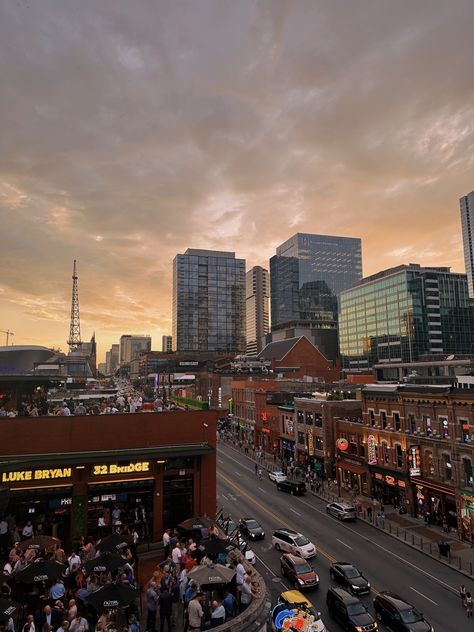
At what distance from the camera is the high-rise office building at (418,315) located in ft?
455

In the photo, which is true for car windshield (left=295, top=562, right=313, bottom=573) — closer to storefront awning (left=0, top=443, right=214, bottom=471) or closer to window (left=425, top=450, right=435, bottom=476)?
storefront awning (left=0, top=443, right=214, bottom=471)

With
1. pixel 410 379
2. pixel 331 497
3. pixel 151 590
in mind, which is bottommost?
pixel 331 497

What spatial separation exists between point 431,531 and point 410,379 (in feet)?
83.5

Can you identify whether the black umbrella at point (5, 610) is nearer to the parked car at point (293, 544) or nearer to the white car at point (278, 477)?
the parked car at point (293, 544)

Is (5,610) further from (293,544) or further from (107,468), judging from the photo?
(293,544)

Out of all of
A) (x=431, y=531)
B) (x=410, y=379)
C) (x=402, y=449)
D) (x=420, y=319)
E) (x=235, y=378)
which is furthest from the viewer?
(x=420, y=319)

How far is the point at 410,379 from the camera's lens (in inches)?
2359

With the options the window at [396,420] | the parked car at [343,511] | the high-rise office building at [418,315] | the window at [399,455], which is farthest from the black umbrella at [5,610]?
the high-rise office building at [418,315]

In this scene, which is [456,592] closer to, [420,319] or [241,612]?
[241,612]

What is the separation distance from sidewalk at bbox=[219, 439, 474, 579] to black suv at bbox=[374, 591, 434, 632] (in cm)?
951

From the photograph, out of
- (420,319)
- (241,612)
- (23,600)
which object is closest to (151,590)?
(241,612)

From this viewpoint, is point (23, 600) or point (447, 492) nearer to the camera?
point (23, 600)

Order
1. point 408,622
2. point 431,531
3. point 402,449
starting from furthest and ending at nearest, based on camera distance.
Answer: point 402,449, point 431,531, point 408,622

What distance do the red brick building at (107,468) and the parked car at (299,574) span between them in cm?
590
